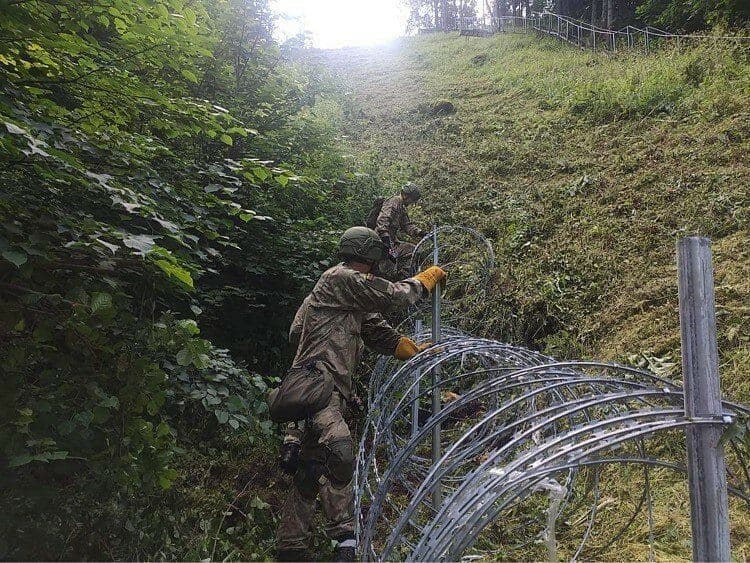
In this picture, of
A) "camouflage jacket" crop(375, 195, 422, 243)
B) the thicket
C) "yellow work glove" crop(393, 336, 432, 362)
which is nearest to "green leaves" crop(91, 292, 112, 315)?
the thicket

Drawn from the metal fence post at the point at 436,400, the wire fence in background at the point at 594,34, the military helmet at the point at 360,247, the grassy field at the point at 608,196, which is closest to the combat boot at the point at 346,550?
the metal fence post at the point at 436,400

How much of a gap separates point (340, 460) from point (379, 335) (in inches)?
41.0

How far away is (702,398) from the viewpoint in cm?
132

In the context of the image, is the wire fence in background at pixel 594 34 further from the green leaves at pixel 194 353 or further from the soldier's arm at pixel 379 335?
the green leaves at pixel 194 353

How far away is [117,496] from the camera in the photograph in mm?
3127

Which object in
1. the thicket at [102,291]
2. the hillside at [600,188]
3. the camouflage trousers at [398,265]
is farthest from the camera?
the camouflage trousers at [398,265]

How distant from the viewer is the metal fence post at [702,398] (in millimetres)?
1271

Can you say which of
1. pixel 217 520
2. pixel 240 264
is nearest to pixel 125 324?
pixel 217 520

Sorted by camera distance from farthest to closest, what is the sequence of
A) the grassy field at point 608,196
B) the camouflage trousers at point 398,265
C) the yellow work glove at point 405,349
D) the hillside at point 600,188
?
the camouflage trousers at point 398,265
the hillside at point 600,188
the grassy field at point 608,196
the yellow work glove at point 405,349

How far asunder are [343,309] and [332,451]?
964 mm

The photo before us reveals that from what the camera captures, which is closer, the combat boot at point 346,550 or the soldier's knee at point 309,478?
the combat boot at point 346,550

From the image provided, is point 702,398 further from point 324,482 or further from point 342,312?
point 324,482

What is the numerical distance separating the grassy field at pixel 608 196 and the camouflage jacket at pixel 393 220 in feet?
4.68

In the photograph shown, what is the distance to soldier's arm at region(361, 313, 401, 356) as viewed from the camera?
12.6 feet
